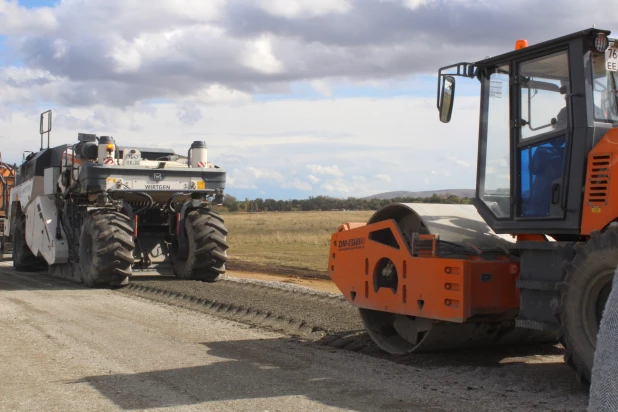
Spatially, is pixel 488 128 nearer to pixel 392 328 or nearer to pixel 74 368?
pixel 392 328

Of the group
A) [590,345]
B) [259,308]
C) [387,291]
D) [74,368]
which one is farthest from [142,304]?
[590,345]

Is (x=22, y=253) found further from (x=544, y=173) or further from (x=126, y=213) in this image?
(x=544, y=173)

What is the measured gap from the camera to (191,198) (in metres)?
15.2

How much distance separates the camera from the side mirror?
6.76 meters

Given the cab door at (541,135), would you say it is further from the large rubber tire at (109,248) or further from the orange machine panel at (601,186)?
the large rubber tire at (109,248)

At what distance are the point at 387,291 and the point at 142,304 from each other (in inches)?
218

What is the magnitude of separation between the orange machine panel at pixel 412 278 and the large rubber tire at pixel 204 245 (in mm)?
6260

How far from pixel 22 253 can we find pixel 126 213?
16.8ft

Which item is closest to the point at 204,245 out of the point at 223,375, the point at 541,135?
the point at 223,375

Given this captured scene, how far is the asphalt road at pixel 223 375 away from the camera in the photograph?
579 cm

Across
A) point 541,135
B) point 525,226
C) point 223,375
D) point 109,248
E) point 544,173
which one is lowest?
point 223,375

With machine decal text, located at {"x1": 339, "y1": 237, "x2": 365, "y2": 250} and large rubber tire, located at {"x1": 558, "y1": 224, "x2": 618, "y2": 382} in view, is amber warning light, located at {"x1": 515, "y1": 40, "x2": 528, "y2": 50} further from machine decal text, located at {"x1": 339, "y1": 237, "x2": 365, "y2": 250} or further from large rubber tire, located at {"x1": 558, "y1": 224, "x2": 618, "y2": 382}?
machine decal text, located at {"x1": 339, "y1": 237, "x2": 365, "y2": 250}

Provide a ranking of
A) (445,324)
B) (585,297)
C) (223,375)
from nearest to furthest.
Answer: (585,297) < (223,375) < (445,324)

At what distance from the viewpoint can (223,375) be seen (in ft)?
22.1
